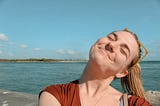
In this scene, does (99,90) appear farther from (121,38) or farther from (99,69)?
(121,38)

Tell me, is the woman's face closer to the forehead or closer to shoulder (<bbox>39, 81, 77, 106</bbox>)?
the forehead

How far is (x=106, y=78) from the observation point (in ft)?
4.63

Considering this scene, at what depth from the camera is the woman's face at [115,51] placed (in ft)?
4.26

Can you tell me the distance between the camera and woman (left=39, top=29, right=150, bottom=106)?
128cm

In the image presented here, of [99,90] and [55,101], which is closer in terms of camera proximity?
[55,101]

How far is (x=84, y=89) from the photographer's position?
1389mm

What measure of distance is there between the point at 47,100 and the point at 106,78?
400 mm

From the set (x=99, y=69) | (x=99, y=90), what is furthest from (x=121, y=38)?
(x=99, y=90)

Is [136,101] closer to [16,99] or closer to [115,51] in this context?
[115,51]

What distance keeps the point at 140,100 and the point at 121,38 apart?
39 cm

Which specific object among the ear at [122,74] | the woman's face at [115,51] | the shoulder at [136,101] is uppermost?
the woman's face at [115,51]

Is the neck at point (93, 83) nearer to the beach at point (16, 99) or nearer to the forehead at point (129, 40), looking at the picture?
the forehead at point (129, 40)

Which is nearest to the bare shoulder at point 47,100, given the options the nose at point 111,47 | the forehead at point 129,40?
the nose at point 111,47

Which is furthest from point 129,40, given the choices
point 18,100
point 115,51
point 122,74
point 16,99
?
point 16,99
